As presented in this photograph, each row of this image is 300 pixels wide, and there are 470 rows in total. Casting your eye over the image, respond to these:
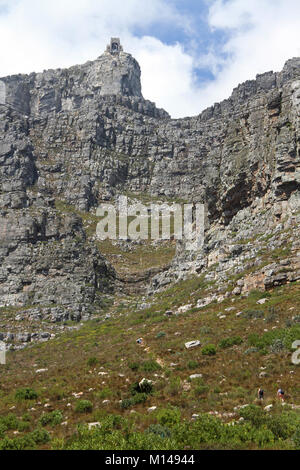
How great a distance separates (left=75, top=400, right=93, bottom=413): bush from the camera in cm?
1677

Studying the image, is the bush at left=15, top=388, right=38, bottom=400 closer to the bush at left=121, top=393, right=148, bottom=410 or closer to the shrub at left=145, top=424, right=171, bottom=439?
the bush at left=121, top=393, right=148, bottom=410

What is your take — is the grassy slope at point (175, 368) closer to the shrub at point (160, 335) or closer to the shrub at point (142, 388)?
the shrub at point (160, 335)

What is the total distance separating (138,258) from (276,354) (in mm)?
64027

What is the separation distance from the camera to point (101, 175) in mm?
104750

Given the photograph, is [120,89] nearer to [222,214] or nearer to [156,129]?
[156,129]

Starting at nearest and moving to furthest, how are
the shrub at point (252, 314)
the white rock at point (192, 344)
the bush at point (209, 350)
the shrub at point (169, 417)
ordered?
1. the shrub at point (169, 417)
2. the bush at point (209, 350)
3. the white rock at point (192, 344)
4. the shrub at point (252, 314)

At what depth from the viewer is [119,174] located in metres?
108

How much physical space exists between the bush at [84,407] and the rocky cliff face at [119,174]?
19.7m

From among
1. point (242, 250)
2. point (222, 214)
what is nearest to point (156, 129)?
point (222, 214)

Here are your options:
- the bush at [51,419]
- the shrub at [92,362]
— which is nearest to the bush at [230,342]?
the shrub at [92,362]

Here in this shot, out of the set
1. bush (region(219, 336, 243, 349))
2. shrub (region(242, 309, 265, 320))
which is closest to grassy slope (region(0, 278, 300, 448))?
shrub (region(242, 309, 265, 320))

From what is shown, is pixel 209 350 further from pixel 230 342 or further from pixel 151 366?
pixel 151 366

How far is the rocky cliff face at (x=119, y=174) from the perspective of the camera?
46500 mm

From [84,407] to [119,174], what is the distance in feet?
309
